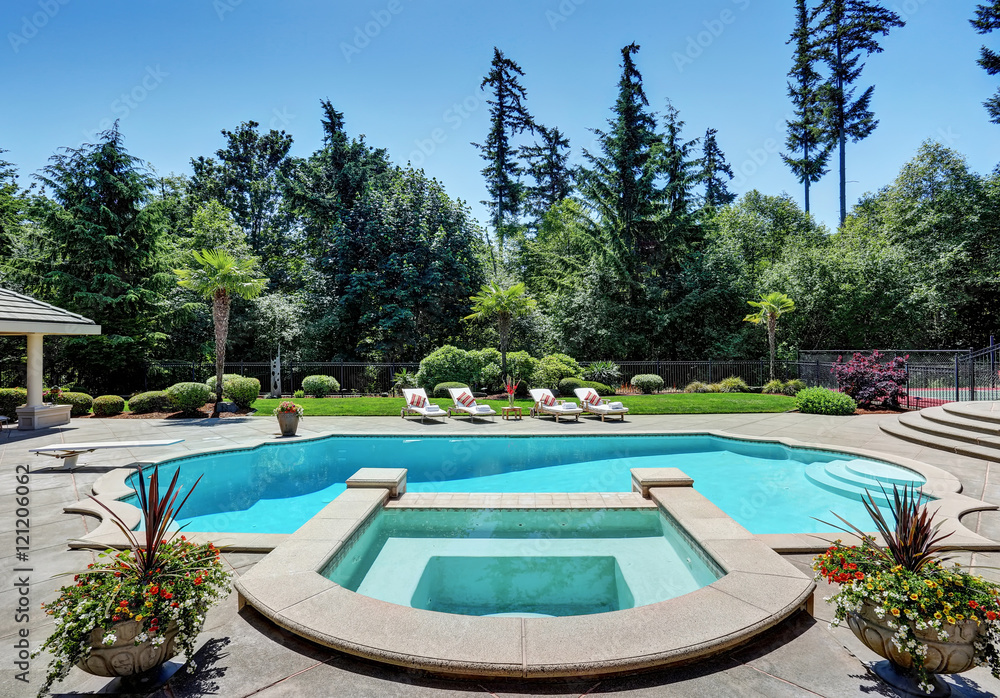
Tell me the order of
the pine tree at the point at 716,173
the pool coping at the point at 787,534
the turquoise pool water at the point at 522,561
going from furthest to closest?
the pine tree at the point at 716,173 → the pool coping at the point at 787,534 → the turquoise pool water at the point at 522,561

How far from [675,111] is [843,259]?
14427 mm

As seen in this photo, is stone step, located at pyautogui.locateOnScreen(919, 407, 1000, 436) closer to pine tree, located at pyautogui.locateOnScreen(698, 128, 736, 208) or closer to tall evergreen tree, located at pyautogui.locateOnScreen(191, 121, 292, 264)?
pine tree, located at pyautogui.locateOnScreen(698, 128, 736, 208)

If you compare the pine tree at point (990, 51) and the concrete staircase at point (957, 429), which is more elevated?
the pine tree at point (990, 51)

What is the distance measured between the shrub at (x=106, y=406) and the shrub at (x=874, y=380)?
1027 inches

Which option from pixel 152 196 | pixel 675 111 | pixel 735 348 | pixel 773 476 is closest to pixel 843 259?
pixel 735 348

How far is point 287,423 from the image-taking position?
12070 millimetres

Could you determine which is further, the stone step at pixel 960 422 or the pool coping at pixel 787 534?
the stone step at pixel 960 422

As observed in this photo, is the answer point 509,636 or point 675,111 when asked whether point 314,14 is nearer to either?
point 509,636

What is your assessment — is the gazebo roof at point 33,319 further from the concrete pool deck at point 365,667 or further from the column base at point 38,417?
the concrete pool deck at point 365,667

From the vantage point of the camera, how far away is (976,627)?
2.60 meters

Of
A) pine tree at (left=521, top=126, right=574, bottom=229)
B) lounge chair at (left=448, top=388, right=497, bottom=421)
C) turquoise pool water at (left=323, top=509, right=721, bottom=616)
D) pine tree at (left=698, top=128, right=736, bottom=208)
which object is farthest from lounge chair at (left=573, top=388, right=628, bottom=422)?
pine tree at (left=698, top=128, right=736, bottom=208)

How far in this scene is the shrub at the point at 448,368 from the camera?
2019cm

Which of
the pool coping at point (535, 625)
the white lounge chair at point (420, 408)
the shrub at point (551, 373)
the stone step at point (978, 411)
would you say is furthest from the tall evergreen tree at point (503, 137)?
the pool coping at point (535, 625)

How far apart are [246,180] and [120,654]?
4314cm
